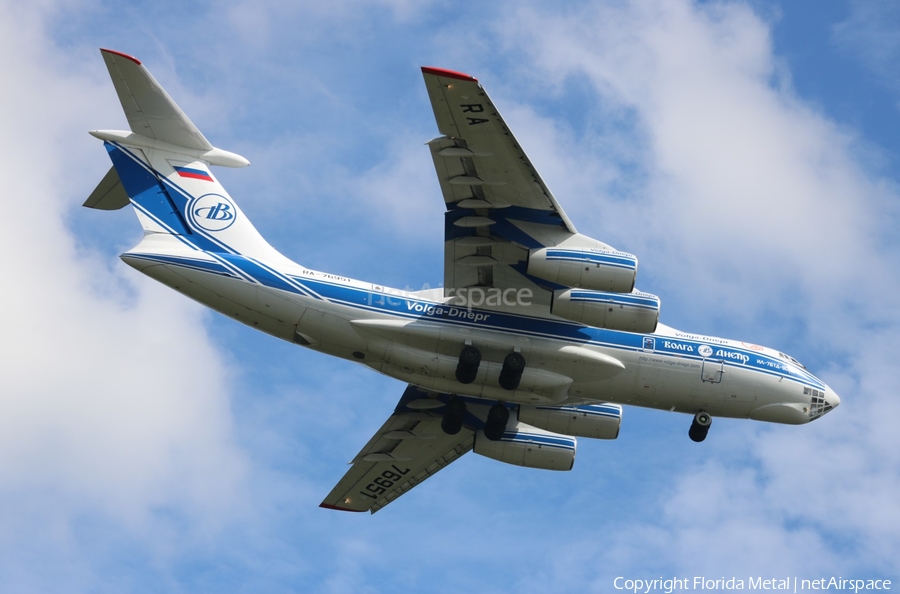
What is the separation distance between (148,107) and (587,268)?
6790 mm

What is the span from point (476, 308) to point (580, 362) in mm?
1749

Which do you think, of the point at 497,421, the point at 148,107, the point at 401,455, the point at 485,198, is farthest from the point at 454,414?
the point at 148,107

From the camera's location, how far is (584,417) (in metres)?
19.0

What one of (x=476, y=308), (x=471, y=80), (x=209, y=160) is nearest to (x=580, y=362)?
(x=476, y=308)

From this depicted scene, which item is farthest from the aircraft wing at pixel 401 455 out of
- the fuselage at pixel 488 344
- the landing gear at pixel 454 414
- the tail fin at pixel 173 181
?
the tail fin at pixel 173 181

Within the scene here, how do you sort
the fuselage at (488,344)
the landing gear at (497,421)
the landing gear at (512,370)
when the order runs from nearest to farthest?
the fuselage at (488,344), the landing gear at (512,370), the landing gear at (497,421)

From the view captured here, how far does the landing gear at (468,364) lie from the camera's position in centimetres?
1678

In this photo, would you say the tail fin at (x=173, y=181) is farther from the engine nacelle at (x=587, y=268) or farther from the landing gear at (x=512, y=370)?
the engine nacelle at (x=587, y=268)

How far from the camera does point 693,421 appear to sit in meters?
18.2

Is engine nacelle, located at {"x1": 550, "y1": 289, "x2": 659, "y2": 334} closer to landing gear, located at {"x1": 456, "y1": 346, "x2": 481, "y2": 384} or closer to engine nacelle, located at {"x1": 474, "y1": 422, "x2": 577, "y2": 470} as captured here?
landing gear, located at {"x1": 456, "y1": 346, "x2": 481, "y2": 384}

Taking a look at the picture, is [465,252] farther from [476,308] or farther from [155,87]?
[155,87]

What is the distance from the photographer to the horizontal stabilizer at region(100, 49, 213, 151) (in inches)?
639

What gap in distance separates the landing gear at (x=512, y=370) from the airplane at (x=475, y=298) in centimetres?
2

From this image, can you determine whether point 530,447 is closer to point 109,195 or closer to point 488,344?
point 488,344
